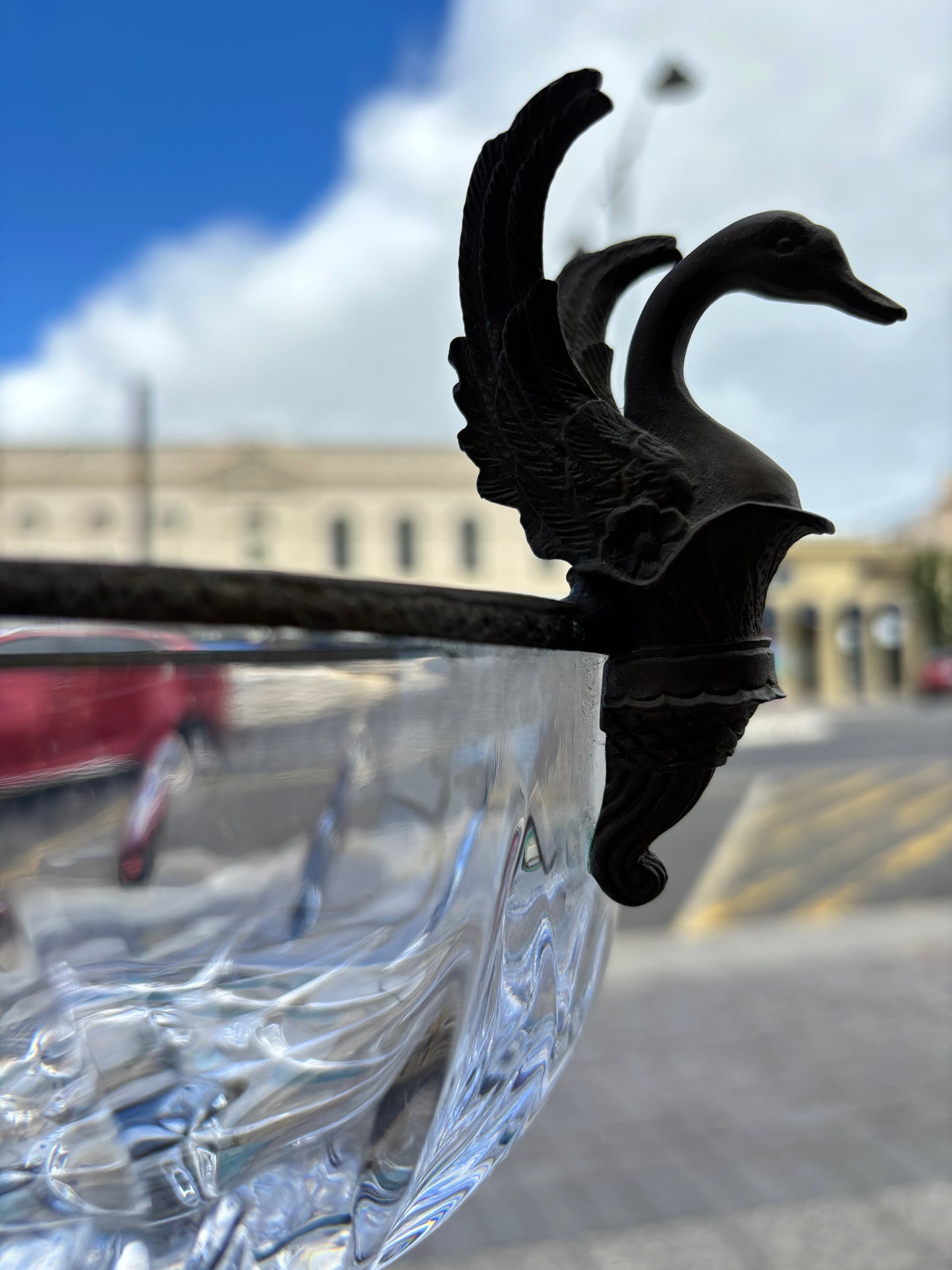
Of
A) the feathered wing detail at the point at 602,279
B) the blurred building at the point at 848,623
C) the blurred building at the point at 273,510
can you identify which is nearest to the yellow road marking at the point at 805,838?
the blurred building at the point at 273,510

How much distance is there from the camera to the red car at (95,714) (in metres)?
0.26

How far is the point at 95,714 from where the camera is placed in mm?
287

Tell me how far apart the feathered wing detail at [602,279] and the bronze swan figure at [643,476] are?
35 mm

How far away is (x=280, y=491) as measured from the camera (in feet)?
41.2

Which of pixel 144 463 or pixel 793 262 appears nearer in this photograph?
pixel 793 262

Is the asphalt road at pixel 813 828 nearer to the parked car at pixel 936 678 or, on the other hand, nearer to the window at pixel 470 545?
the window at pixel 470 545

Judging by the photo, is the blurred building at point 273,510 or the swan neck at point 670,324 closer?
the swan neck at point 670,324

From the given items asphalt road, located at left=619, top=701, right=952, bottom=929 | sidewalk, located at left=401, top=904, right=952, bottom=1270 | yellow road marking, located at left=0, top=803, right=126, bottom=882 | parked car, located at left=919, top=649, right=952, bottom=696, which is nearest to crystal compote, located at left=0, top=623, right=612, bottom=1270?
yellow road marking, located at left=0, top=803, right=126, bottom=882

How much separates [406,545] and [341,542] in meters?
0.89

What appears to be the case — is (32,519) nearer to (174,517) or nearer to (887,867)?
(174,517)

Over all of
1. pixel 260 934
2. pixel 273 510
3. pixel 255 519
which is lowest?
pixel 260 934

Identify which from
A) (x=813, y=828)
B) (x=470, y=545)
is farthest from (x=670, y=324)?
(x=470, y=545)

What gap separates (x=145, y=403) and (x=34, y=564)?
18.8 feet

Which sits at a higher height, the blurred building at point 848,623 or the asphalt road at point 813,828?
the blurred building at point 848,623
